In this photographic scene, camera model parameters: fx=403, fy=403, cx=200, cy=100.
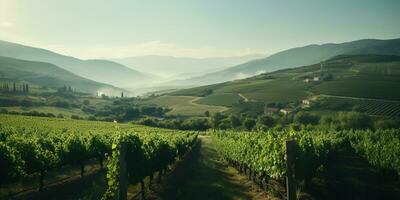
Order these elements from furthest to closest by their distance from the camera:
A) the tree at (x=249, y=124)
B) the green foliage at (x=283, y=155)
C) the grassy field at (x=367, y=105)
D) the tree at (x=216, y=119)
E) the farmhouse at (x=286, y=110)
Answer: the farmhouse at (x=286, y=110)
the tree at (x=216, y=119)
the tree at (x=249, y=124)
the grassy field at (x=367, y=105)
the green foliage at (x=283, y=155)

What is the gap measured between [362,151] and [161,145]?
27.7 m

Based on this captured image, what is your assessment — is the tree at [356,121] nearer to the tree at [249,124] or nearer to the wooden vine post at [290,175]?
the tree at [249,124]

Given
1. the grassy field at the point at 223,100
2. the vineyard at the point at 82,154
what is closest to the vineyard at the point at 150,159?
the vineyard at the point at 82,154

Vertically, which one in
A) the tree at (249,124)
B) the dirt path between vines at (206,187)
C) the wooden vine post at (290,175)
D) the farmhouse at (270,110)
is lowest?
the tree at (249,124)

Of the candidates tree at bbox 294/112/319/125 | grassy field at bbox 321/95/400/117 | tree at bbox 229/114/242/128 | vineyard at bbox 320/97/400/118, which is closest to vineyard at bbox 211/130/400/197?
vineyard at bbox 320/97/400/118

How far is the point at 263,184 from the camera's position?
30078 mm

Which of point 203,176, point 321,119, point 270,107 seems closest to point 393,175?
point 203,176

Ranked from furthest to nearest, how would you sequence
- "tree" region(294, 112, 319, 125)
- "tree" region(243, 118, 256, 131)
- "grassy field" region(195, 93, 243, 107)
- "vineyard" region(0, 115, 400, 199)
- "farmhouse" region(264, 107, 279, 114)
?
"grassy field" region(195, 93, 243, 107) → "farmhouse" region(264, 107, 279, 114) → "tree" region(243, 118, 256, 131) → "tree" region(294, 112, 319, 125) → "vineyard" region(0, 115, 400, 199)

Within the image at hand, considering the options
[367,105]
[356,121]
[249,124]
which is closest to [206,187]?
[356,121]

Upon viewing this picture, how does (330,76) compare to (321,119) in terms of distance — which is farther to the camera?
(330,76)

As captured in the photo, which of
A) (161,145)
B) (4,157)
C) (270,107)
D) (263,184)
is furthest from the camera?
(270,107)

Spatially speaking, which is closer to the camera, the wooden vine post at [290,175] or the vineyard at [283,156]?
the wooden vine post at [290,175]

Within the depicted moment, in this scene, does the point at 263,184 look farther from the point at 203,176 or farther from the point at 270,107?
the point at 270,107

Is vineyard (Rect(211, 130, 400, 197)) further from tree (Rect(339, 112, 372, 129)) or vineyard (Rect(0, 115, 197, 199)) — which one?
tree (Rect(339, 112, 372, 129))
